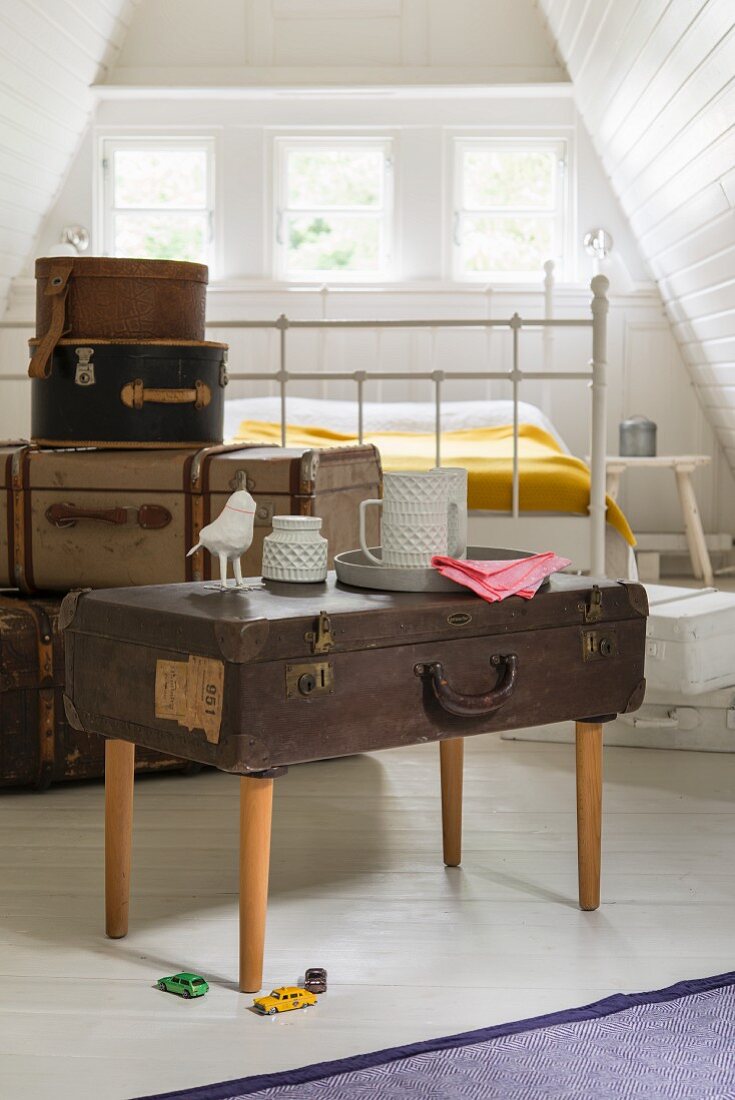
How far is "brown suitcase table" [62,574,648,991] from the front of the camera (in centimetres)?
158

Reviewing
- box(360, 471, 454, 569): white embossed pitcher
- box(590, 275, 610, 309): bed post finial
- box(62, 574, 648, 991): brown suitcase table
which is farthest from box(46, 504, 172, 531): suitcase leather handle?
box(590, 275, 610, 309): bed post finial

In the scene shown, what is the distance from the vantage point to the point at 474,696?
67.8 inches

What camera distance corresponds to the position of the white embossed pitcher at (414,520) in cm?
179

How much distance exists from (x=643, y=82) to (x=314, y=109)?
5.97ft

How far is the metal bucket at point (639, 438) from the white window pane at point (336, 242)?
1.28 m

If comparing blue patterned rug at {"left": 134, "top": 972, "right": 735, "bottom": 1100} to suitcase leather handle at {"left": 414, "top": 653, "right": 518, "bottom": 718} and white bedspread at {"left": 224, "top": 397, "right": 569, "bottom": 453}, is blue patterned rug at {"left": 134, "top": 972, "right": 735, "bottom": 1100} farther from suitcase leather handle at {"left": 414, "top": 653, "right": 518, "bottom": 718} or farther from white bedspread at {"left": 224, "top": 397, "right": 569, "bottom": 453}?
white bedspread at {"left": 224, "top": 397, "right": 569, "bottom": 453}

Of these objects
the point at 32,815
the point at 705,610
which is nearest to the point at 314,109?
the point at 705,610

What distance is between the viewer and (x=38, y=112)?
16.4 ft

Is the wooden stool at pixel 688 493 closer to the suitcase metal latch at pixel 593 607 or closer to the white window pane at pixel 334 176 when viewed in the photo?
the white window pane at pixel 334 176

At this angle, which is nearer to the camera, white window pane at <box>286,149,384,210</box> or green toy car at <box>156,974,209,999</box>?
green toy car at <box>156,974,209,999</box>

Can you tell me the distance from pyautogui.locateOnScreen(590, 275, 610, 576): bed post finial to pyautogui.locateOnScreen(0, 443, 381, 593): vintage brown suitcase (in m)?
0.91

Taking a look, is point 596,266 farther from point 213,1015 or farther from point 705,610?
point 213,1015

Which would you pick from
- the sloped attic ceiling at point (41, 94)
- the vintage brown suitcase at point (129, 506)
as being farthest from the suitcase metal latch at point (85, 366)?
the sloped attic ceiling at point (41, 94)

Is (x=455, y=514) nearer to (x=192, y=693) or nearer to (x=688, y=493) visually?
(x=192, y=693)
